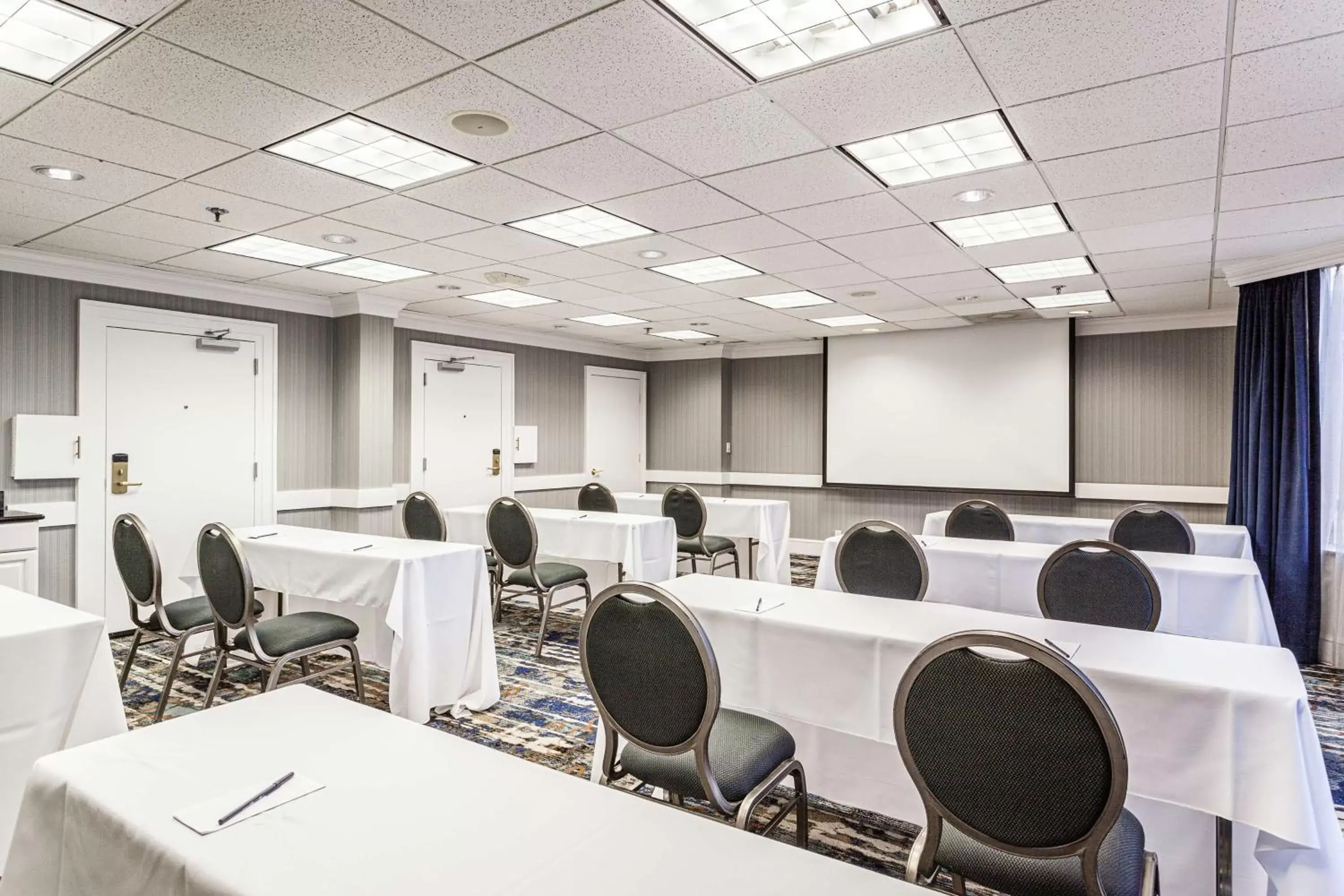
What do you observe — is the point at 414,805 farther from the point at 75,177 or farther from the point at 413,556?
the point at 75,177

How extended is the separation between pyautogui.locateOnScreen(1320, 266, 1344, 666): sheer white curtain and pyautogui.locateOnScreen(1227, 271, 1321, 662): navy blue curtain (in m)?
0.06

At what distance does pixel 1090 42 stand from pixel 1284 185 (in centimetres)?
195

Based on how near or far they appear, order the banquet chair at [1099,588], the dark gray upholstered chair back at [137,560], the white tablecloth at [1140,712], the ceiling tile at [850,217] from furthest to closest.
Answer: the ceiling tile at [850,217] < the dark gray upholstered chair back at [137,560] < the banquet chair at [1099,588] < the white tablecloth at [1140,712]

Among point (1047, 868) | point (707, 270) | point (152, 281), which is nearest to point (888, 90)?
point (1047, 868)

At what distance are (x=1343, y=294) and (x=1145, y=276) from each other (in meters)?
1.10

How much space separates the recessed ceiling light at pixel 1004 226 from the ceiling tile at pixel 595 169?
67.0 inches

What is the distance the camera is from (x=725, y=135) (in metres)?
2.90

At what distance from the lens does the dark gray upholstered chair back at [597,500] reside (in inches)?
251

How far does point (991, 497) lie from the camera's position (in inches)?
304

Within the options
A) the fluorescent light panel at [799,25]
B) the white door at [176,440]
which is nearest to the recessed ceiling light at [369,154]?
the fluorescent light panel at [799,25]

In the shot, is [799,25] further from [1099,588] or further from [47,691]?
[47,691]

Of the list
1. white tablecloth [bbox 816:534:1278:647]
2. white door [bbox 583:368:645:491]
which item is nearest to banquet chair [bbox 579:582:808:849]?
white tablecloth [bbox 816:534:1278:647]

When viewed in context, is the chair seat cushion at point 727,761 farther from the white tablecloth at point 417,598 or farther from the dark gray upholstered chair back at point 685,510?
the dark gray upholstered chair back at point 685,510

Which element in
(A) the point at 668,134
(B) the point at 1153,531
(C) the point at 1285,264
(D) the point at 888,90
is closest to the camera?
(D) the point at 888,90
